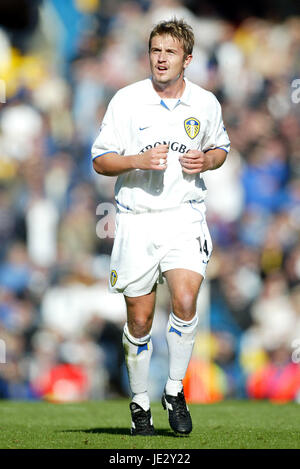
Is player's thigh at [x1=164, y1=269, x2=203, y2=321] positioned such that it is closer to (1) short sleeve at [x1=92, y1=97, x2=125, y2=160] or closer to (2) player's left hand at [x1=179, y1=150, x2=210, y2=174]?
(2) player's left hand at [x1=179, y1=150, x2=210, y2=174]

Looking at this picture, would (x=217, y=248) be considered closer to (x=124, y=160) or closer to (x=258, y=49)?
(x=258, y=49)

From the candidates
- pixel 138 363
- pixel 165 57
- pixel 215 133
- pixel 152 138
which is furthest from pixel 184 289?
pixel 165 57

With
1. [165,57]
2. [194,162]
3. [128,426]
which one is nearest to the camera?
[194,162]

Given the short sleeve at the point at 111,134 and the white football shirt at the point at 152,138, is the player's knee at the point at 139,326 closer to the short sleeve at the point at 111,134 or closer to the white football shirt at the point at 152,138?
the white football shirt at the point at 152,138

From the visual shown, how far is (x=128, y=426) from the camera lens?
659 centimetres

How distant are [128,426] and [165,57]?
8.66 feet

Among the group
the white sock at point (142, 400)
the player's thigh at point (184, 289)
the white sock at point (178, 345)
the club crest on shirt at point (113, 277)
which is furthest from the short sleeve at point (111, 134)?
the white sock at point (142, 400)

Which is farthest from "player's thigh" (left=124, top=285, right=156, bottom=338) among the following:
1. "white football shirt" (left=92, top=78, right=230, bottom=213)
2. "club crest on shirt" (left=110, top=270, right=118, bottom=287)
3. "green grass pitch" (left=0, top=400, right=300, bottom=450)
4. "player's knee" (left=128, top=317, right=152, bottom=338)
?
"green grass pitch" (left=0, top=400, right=300, bottom=450)

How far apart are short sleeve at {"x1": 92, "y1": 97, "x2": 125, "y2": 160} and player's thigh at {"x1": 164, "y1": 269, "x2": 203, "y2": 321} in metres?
0.84

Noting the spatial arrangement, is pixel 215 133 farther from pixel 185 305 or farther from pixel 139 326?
pixel 139 326

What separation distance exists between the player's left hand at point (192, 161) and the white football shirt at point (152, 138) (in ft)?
0.53

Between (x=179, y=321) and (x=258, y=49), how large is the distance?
826 centimetres

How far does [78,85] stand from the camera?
1268 centimetres

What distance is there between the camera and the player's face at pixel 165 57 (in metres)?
5.57
